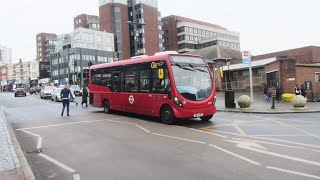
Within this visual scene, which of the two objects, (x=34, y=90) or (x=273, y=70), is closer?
(x=273, y=70)

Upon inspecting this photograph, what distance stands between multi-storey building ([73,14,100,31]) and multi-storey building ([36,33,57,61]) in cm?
2333

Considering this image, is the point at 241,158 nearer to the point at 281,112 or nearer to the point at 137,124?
the point at 137,124

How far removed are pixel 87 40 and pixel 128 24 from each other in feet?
53.5

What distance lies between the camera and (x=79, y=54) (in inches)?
3883

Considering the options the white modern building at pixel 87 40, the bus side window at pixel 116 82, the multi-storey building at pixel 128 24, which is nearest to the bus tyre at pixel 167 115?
the bus side window at pixel 116 82

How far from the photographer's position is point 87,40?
104875 millimetres

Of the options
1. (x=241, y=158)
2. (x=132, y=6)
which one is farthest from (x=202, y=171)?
(x=132, y=6)

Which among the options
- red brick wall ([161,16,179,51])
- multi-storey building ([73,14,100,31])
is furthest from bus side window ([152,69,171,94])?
multi-storey building ([73,14,100,31])

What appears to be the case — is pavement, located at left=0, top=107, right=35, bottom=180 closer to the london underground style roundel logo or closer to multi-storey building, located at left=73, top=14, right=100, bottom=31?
the london underground style roundel logo

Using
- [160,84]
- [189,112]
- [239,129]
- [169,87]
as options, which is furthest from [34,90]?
[239,129]

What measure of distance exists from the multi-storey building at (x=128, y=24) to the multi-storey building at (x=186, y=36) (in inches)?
321

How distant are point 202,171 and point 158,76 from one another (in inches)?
322

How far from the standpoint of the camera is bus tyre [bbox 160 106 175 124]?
13703 mm

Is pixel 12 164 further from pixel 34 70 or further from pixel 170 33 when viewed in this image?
pixel 34 70
